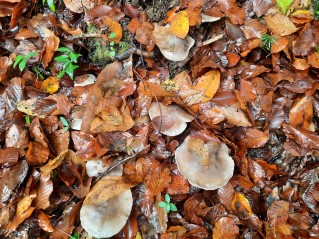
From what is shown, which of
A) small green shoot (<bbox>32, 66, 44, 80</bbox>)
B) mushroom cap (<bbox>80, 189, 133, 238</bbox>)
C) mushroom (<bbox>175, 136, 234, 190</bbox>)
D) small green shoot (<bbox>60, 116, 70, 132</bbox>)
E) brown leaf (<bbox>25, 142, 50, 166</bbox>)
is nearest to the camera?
mushroom cap (<bbox>80, 189, 133, 238</bbox>)

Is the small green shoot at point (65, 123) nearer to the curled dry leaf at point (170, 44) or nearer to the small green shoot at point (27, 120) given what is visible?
the small green shoot at point (27, 120)

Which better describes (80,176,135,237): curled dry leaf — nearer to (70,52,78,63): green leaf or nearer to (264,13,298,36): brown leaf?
(70,52,78,63): green leaf

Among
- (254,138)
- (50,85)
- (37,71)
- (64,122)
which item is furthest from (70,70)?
(254,138)

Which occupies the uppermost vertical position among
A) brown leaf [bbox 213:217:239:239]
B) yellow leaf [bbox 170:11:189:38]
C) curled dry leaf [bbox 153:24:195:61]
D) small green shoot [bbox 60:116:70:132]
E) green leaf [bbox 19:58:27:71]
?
yellow leaf [bbox 170:11:189:38]

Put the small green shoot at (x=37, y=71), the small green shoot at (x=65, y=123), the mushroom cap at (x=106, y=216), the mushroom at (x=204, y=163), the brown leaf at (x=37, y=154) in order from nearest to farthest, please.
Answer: the mushroom cap at (x=106, y=216), the mushroom at (x=204, y=163), the brown leaf at (x=37, y=154), the small green shoot at (x=65, y=123), the small green shoot at (x=37, y=71)

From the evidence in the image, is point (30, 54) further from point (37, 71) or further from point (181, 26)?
point (181, 26)

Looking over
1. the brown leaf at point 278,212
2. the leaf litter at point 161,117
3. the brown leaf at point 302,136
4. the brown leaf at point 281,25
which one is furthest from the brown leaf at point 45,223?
the brown leaf at point 281,25

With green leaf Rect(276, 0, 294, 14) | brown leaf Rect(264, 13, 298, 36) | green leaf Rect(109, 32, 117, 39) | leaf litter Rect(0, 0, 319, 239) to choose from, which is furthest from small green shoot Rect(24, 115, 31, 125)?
green leaf Rect(276, 0, 294, 14)
